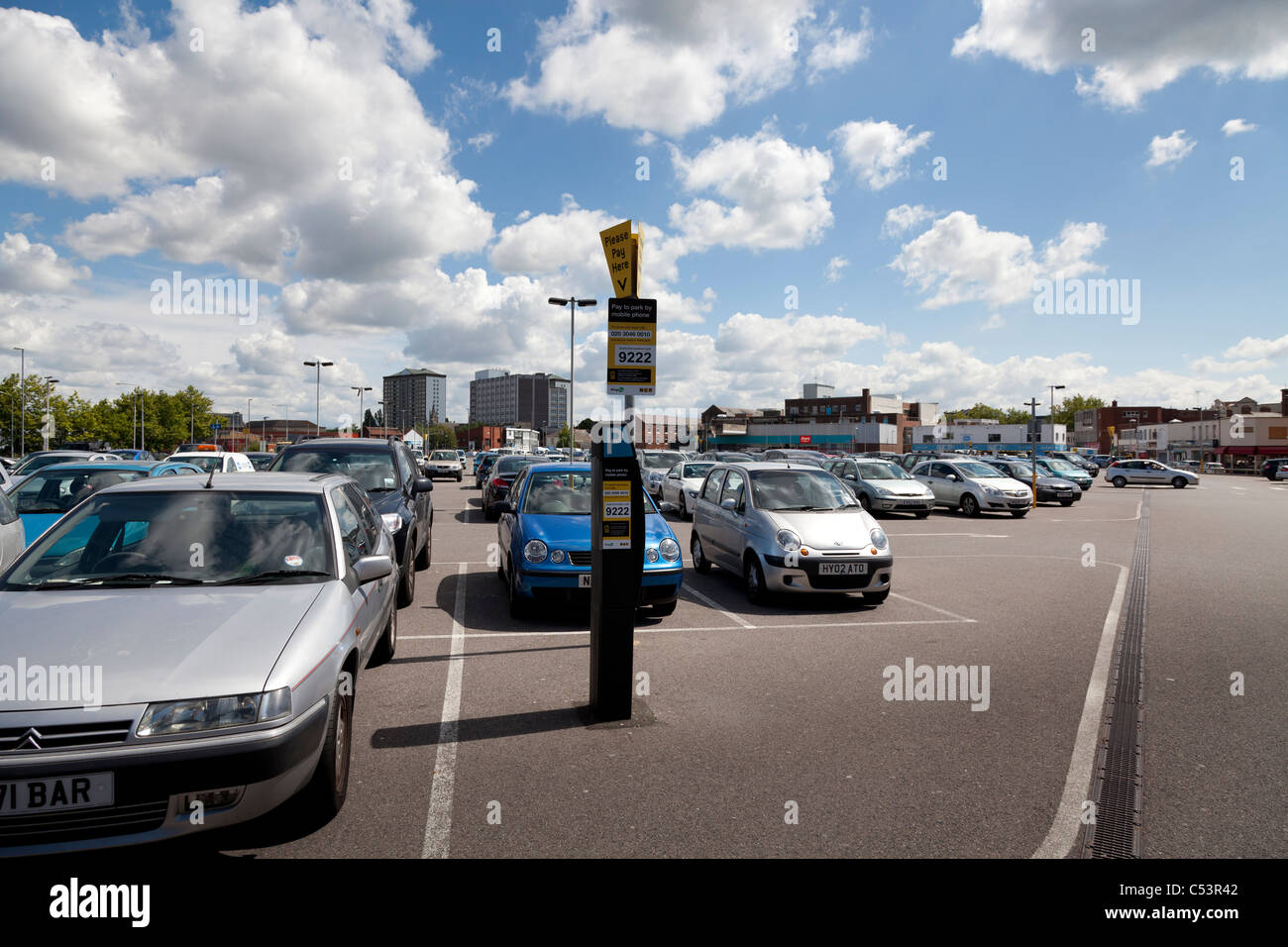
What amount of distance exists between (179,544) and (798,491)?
7.41m

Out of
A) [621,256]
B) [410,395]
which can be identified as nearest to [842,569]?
[621,256]

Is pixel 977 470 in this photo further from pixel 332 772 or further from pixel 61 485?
pixel 332 772

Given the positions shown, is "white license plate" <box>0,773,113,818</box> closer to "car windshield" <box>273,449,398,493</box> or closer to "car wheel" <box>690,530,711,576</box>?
"car windshield" <box>273,449,398,493</box>

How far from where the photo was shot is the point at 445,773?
4125 mm

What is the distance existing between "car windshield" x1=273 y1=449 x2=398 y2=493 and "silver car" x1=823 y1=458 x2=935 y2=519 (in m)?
13.2

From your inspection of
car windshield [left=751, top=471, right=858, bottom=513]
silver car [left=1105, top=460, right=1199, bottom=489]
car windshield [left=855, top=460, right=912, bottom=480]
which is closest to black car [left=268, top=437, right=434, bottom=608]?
car windshield [left=751, top=471, right=858, bottom=513]

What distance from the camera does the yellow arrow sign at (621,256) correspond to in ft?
17.2

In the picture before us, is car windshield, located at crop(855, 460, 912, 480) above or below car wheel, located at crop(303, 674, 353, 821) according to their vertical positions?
above

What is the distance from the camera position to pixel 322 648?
11.5 feet

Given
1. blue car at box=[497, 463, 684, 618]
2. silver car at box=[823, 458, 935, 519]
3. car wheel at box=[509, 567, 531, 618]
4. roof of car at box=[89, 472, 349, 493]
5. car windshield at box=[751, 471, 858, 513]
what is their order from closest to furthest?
roof of car at box=[89, 472, 349, 493] < blue car at box=[497, 463, 684, 618] < car wheel at box=[509, 567, 531, 618] < car windshield at box=[751, 471, 858, 513] < silver car at box=[823, 458, 935, 519]

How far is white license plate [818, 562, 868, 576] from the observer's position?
8.67 metres
